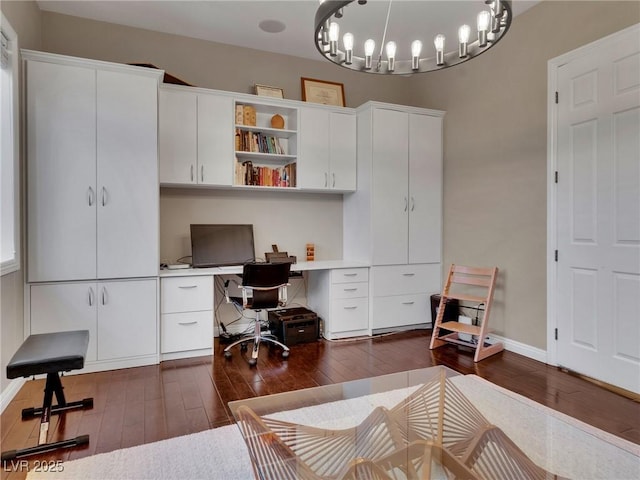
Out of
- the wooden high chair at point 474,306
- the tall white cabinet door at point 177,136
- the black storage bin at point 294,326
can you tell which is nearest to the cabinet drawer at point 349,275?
the black storage bin at point 294,326

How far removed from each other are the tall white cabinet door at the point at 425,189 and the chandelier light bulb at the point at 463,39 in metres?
2.01

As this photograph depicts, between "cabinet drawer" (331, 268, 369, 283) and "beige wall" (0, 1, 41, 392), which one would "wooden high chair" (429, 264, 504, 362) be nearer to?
"cabinet drawer" (331, 268, 369, 283)

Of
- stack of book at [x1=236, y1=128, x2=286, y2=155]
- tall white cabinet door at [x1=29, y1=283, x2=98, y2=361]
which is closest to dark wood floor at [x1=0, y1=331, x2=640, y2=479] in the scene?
tall white cabinet door at [x1=29, y1=283, x2=98, y2=361]

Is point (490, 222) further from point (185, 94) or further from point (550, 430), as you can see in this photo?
point (185, 94)

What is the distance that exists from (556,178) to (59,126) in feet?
13.0

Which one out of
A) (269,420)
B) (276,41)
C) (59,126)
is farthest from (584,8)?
(59,126)

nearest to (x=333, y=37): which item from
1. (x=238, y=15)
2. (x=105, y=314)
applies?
(x=238, y=15)

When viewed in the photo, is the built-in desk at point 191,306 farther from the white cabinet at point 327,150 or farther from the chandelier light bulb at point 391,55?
the chandelier light bulb at point 391,55

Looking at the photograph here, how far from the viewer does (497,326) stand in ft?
12.4

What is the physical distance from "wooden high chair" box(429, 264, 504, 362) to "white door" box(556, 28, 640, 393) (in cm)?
55

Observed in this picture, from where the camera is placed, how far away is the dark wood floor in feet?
7.12

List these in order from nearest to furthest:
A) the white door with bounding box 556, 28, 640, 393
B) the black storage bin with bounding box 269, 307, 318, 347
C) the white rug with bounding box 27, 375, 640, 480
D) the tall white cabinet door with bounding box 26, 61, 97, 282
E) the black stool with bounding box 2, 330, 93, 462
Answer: the white rug with bounding box 27, 375, 640, 480
the black stool with bounding box 2, 330, 93, 462
the white door with bounding box 556, 28, 640, 393
the tall white cabinet door with bounding box 26, 61, 97, 282
the black storage bin with bounding box 269, 307, 318, 347

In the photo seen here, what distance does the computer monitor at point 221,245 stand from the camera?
12.4ft

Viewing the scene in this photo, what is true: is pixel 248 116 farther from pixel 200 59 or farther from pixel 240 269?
pixel 240 269
